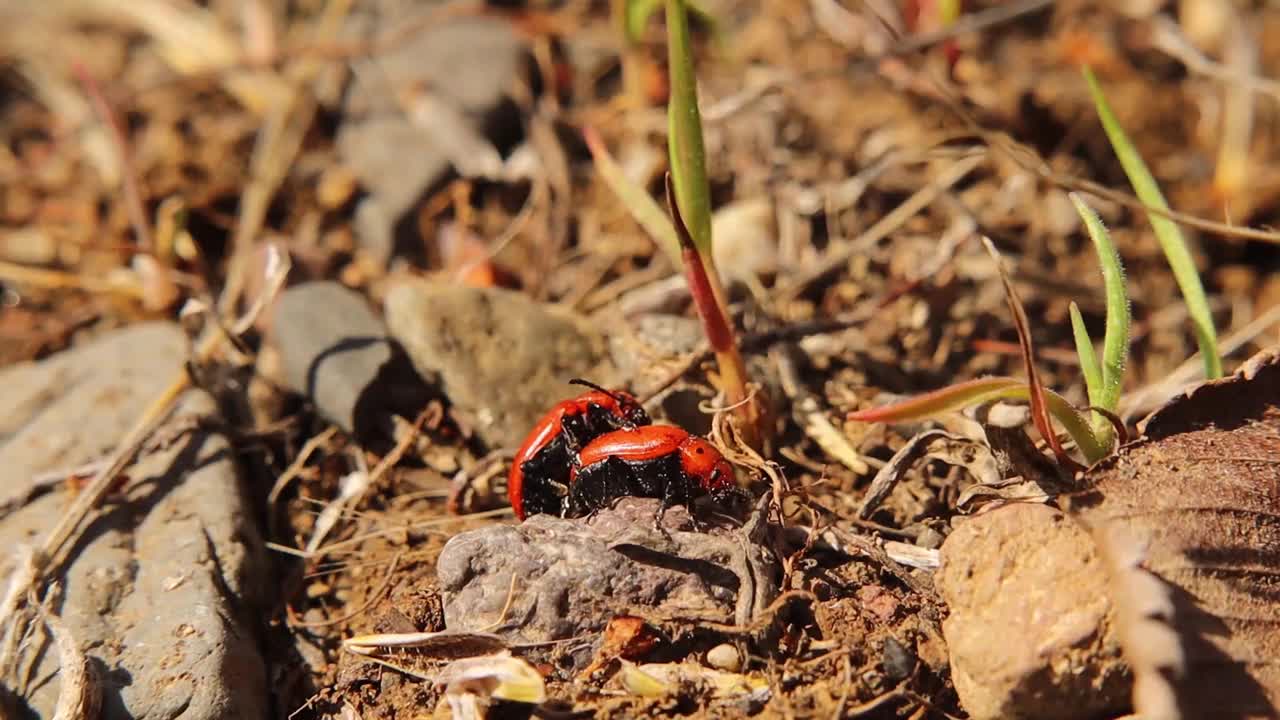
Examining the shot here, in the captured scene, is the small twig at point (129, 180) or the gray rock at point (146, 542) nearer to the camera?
the gray rock at point (146, 542)

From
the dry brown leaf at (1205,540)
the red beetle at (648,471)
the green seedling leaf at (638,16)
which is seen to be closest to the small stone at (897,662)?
the dry brown leaf at (1205,540)

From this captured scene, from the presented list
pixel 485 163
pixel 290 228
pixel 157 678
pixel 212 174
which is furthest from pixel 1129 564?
pixel 212 174

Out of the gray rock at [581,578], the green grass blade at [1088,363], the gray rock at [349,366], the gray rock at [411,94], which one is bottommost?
the gray rock at [581,578]

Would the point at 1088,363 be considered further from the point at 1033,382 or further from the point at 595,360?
the point at 595,360

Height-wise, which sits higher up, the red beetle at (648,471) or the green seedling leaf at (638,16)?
the green seedling leaf at (638,16)

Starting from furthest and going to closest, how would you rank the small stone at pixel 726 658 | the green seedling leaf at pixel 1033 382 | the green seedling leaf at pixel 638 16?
the green seedling leaf at pixel 638 16 < the small stone at pixel 726 658 < the green seedling leaf at pixel 1033 382

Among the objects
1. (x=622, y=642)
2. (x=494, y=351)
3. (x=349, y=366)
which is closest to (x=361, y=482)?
(x=349, y=366)

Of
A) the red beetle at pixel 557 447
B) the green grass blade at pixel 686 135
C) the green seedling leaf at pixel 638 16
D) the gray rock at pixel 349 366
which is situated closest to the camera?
the green grass blade at pixel 686 135

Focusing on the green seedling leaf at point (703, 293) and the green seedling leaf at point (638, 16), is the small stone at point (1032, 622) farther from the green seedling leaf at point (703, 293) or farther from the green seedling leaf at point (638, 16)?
the green seedling leaf at point (638, 16)
